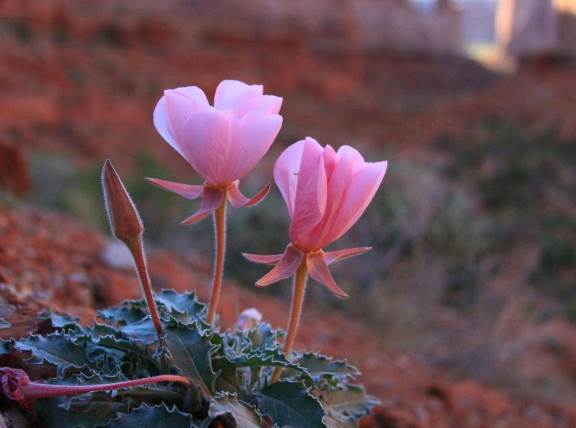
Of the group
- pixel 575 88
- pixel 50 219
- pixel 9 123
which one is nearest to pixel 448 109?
pixel 575 88

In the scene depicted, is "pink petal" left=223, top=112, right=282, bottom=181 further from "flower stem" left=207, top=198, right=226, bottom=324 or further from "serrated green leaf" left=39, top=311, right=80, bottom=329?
"serrated green leaf" left=39, top=311, right=80, bottom=329

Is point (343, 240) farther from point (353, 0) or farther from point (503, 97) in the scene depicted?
point (353, 0)

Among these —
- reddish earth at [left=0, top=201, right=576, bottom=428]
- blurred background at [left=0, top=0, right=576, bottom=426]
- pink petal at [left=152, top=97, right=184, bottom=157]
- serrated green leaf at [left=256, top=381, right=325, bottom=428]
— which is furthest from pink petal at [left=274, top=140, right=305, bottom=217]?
blurred background at [left=0, top=0, right=576, bottom=426]

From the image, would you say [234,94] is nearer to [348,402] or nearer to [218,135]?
[218,135]

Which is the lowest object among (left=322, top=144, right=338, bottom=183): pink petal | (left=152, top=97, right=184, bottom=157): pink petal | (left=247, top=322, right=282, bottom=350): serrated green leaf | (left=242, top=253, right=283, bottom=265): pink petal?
(left=242, top=253, right=283, bottom=265): pink petal

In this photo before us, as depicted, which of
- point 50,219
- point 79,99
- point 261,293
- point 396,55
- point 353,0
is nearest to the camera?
point 50,219

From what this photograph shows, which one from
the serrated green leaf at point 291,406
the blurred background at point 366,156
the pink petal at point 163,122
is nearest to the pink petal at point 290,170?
the pink petal at point 163,122

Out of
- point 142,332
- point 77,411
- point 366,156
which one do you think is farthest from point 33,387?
point 366,156
